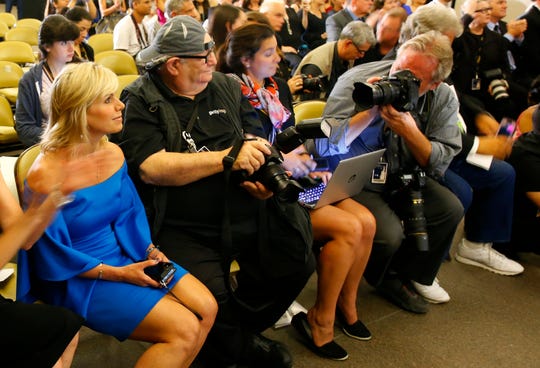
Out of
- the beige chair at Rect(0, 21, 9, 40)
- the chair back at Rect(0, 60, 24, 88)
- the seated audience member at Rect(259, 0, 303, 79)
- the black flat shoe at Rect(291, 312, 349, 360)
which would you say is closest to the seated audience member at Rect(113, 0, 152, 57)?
the chair back at Rect(0, 60, 24, 88)

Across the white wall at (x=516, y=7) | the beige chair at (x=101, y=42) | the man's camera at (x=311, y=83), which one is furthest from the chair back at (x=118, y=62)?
the white wall at (x=516, y=7)

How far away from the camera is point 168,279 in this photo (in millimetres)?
1593

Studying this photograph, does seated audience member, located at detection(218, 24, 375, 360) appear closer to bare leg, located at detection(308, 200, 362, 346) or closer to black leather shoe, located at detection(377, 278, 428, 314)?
bare leg, located at detection(308, 200, 362, 346)

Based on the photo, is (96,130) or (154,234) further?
(154,234)

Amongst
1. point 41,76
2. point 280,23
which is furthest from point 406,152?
point 280,23

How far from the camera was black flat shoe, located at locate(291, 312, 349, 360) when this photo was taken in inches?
81.2

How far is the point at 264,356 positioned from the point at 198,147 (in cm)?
82

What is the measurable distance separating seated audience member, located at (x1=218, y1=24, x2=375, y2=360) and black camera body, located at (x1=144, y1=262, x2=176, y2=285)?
62 cm

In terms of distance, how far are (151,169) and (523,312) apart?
74.4 inches

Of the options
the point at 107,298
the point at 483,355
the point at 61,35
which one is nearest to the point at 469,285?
the point at 483,355

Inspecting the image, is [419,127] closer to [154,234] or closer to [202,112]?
[202,112]

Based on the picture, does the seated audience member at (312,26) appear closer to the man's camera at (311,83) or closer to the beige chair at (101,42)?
the beige chair at (101,42)

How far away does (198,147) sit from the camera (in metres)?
1.82

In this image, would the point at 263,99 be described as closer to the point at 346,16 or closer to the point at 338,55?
the point at 338,55
